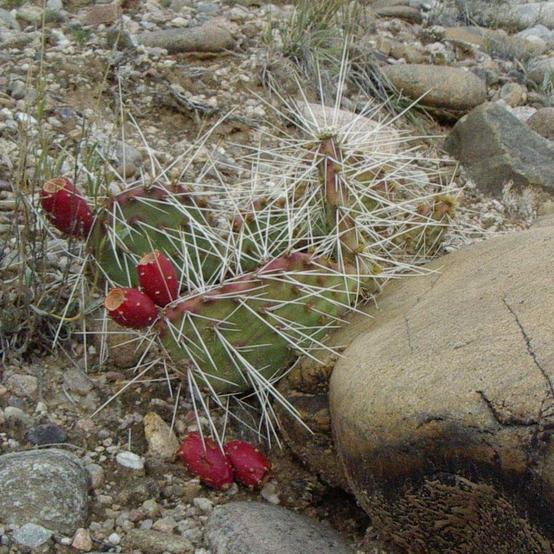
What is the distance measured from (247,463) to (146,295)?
0.57m

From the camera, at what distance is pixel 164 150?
13.9ft

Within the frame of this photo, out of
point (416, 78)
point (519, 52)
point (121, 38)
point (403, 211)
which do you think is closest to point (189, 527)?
point (403, 211)

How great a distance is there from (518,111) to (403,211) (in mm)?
2626

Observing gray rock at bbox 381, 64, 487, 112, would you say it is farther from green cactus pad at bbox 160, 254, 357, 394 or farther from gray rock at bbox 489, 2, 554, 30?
green cactus pad at bbox 160, 254, 357, 394

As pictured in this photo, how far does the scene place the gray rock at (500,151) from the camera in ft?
15.1

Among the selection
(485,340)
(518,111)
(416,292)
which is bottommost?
(518,111)

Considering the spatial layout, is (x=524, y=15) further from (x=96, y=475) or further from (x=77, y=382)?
(x=96, y=475)

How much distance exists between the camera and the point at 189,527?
8.28ft

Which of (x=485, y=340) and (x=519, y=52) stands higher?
(x=485, y=340)

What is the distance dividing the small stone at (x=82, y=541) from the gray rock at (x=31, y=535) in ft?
0.22

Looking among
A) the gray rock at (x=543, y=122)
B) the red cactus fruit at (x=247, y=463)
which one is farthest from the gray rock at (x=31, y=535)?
the gray rock at (x=543, y=122)

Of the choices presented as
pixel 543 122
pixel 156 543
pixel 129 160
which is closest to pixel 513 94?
pixel 543 122

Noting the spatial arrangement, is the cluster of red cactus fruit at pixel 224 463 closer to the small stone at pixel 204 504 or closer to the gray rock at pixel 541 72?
the small stone at pixel 204 504

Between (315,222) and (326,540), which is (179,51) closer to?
(315,222)
